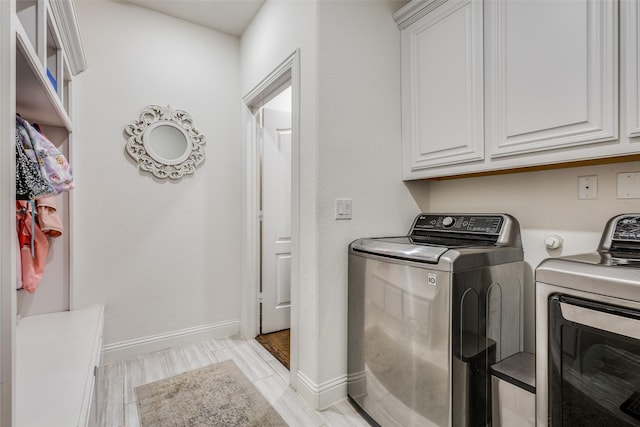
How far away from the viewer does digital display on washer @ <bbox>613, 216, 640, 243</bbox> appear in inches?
48.9

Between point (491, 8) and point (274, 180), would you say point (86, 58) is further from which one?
point (491, 8)

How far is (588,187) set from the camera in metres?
1.44

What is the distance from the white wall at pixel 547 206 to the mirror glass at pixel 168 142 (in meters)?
2.18

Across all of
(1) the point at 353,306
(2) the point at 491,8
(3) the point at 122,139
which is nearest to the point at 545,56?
(2) the point at 491,8

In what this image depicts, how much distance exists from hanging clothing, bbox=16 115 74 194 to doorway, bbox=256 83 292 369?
147 cm

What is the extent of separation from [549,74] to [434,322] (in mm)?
1178

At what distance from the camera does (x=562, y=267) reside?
1.01 metres

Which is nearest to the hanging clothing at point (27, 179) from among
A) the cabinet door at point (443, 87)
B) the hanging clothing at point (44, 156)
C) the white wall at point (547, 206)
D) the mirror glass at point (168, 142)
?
the hanging clothing at point (44, 156)

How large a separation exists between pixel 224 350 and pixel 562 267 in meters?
2.31

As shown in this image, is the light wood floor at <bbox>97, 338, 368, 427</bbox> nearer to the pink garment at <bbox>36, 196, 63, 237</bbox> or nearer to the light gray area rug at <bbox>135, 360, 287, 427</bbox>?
the light gray area rug at <bbox>135, 360, 287, 427</bbox>

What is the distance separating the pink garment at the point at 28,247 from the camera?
1.68 metres

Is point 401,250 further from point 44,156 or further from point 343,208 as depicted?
point 44,156

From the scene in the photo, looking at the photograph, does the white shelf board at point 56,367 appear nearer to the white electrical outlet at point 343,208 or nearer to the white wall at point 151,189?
the white wall at point 151,189

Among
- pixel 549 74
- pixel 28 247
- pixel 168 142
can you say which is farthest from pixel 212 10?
pixel 549 74
